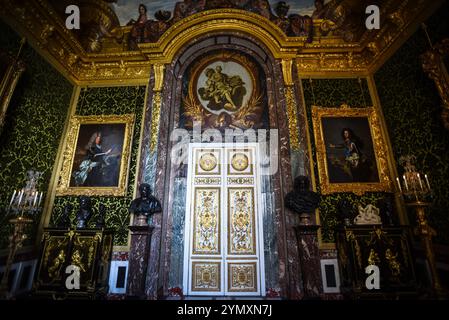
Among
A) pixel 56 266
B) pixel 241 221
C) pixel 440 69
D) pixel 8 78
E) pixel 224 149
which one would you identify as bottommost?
pixel 56 266

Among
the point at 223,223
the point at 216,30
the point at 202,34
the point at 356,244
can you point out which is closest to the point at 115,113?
the point at 202,34

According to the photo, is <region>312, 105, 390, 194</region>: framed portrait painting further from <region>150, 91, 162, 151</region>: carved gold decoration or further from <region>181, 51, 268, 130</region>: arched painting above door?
<region>150, 91, 162, 151</region>: carved gold decoration

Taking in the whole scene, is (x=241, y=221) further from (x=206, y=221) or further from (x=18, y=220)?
(x=18, y=220)

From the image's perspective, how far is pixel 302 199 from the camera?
452cm

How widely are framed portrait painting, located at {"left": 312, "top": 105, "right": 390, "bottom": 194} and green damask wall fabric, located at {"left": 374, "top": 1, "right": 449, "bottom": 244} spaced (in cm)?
34

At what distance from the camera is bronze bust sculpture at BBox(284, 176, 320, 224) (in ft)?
14.7

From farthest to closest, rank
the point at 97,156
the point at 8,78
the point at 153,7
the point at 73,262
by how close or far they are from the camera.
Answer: the point at 153,7 → the point at 97,156 → the point at 73,262 → the point at 8,78

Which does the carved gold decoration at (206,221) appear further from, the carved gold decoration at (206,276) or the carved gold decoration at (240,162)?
the carved gold decoration at (240,162)

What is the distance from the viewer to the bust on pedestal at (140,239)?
4.32 metres

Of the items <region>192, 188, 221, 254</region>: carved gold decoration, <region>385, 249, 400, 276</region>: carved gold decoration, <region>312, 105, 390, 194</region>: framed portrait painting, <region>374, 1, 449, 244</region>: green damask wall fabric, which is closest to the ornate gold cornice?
<region>374, 1, 449, 244</region>: green damask wall fabric

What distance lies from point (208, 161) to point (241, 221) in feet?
5.52

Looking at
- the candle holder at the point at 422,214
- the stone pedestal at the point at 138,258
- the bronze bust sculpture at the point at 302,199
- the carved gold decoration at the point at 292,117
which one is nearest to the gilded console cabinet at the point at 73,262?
the stone pedestal at the point at 138,258

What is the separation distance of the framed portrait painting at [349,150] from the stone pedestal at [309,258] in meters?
1.09
